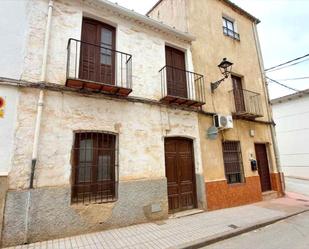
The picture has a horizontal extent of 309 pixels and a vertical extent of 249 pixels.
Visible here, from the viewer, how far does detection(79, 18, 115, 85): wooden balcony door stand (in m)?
5.57

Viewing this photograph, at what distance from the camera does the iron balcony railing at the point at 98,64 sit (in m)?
5.25

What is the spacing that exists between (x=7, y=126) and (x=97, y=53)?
3.03 meters

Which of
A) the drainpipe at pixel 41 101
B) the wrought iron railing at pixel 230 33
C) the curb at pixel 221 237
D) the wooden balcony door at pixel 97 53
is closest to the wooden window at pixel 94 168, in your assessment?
the drainpipe at pixel 41 101

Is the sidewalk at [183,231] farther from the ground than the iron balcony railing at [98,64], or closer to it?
closer to it

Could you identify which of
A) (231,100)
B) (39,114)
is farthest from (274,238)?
(39,114)

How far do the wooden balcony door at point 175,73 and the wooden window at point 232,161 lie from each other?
2783 millimetres

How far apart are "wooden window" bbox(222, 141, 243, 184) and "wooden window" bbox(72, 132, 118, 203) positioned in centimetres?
460

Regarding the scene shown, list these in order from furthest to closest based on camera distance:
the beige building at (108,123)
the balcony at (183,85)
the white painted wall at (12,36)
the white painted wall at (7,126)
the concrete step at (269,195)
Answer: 1. the concrete step at (269,195)
2. the balcony at (183,85)
3. the white painted wall at (12,36)
4. the beige building at (108,123)
5. the white painted wall at (7,126)

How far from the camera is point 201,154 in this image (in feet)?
23.1

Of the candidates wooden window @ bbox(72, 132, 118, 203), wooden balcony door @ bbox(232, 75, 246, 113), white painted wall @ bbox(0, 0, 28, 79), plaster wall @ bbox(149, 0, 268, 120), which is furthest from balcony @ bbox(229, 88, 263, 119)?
white painted wall @ bbox(0, 0, 28, 79)

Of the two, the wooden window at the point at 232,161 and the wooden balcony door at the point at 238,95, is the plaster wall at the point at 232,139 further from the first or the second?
the wooden balcony door at the point at 238,95

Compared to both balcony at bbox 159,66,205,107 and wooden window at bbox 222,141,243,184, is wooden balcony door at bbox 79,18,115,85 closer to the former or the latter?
balcony at bbox 159,66,205,107

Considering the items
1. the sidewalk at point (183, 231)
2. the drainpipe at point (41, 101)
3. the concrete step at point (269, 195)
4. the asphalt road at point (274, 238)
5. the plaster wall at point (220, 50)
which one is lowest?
the asphalt road at point (274, 238)

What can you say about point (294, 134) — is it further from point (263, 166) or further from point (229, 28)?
point (229, 28)
